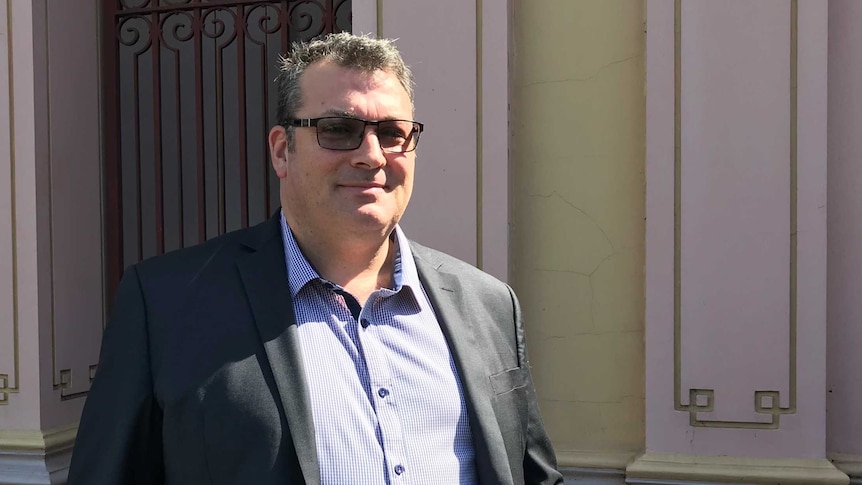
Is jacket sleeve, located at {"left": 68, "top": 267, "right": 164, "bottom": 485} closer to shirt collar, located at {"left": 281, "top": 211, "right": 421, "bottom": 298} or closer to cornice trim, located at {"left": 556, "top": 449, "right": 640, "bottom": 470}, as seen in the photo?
shirt collar, located at {"left": 281, "top": 211, "right": 421, "bottom": 298}

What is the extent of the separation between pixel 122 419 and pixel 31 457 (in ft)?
9.07

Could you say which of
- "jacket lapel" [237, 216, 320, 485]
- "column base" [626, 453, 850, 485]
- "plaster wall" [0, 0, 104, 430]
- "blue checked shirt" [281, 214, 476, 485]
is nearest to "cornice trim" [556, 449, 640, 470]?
"column base" [626, 453, 850, 485]

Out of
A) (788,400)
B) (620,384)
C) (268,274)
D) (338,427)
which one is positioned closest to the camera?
(338,427)

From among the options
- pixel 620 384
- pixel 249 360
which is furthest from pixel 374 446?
pixel 620 384

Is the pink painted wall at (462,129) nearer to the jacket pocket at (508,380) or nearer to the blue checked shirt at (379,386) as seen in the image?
the jacket pocket at (508,380)

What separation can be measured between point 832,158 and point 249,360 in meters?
2.58

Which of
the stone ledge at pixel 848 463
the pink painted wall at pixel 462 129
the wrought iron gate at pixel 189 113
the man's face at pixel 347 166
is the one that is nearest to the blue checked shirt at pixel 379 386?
the man's face at pixel 347 166

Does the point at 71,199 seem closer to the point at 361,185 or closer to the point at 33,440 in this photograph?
the point at 33,440

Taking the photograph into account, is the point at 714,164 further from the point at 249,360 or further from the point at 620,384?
the point at 249,360

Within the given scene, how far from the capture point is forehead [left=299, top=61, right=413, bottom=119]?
185 cm

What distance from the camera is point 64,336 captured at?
4.24 meters

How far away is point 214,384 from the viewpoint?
1703 mm

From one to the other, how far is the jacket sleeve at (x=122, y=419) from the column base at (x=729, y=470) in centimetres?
215

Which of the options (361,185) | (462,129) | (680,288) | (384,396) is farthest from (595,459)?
(361,185)
